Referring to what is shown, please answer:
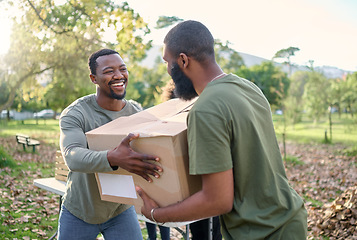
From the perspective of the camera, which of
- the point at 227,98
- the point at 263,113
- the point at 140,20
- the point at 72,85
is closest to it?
the point at 227,98

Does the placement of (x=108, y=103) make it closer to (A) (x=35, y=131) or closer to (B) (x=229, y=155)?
(B) (x=229, y=155)

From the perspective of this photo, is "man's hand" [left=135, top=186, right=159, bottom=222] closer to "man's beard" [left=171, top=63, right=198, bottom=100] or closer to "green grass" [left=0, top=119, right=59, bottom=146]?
"man's beard" [left=171, top=63, right=198, bottom=100]

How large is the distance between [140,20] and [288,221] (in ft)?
20.8

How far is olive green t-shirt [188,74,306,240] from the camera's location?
1.30 metres

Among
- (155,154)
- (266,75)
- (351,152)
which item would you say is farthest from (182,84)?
(266,75)

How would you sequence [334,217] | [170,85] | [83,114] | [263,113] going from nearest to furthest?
[263,113] → [83,114] → [170,85] → [334,217]

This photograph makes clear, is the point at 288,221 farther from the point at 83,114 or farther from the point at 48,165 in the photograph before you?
the point at 48,165

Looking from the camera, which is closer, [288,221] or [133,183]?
[288,221]

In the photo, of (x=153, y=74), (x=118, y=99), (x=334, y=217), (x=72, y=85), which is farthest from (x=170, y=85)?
(x=153, y=74)

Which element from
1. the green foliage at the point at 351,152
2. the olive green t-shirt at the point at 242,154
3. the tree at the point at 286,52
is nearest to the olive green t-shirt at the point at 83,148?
the olive green t-shirt at the point at 242,154

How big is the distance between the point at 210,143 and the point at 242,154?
0.16 m

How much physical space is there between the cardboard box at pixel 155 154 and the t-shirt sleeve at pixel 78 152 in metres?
0.08

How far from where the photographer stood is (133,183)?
5.85ft

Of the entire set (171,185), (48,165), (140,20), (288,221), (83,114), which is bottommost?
(48,165)
